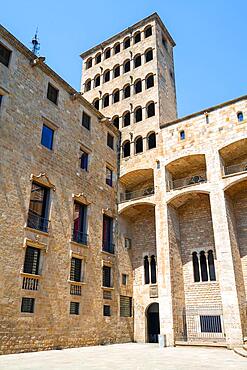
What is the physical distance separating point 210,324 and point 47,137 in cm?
1477

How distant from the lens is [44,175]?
1672 cm

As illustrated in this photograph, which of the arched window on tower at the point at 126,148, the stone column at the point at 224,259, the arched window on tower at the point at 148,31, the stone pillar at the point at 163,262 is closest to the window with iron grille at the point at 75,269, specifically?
the stone pillar at the point at 163,262

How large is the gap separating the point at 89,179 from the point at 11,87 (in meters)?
7.32

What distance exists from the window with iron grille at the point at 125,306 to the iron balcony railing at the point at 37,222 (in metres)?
8.10

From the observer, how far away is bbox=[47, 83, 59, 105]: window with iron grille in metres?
18.8

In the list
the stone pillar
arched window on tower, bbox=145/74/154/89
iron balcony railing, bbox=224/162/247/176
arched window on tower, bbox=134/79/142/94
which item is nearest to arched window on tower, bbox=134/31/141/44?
arched window on tower, bbox=134/79/142/94

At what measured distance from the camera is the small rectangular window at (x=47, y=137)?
17681 millimetres

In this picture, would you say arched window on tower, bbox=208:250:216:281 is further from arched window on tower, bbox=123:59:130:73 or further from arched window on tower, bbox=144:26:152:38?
arched window on tower, bbox=144:26:152:38

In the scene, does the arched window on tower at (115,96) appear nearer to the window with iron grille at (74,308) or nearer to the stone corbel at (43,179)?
the stone corbel at (43,179)

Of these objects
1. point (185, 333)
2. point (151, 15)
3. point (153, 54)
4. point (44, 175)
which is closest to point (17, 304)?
point (44, 175)

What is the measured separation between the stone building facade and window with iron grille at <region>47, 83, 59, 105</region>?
0.22ft

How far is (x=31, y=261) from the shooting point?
1510 cm

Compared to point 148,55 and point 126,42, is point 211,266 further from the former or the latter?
point 126,42

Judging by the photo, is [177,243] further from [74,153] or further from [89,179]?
[74,153]
